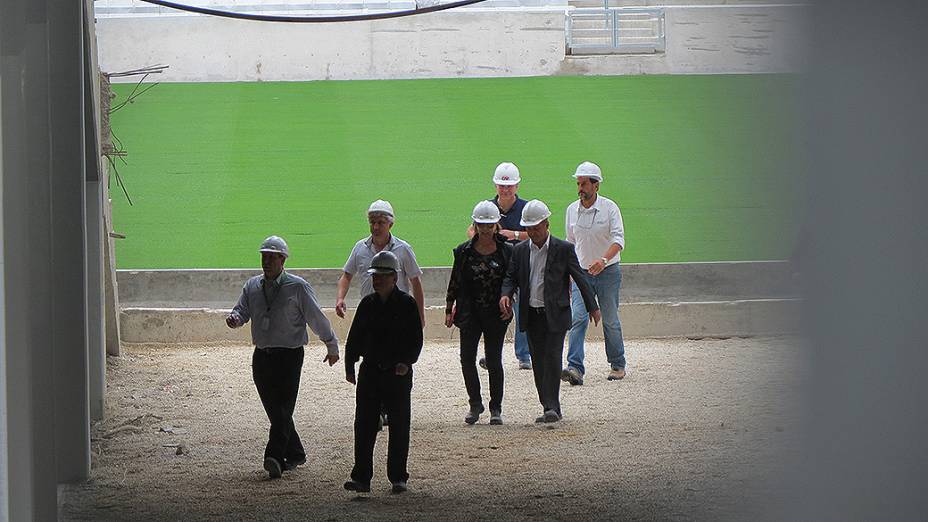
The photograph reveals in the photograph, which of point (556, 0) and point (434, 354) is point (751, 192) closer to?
point (434, 354)

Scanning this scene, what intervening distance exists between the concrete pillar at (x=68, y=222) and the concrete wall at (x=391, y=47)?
1586 cm

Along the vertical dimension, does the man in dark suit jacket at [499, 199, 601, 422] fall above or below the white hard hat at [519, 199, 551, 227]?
below

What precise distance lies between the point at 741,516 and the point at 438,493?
3.95m

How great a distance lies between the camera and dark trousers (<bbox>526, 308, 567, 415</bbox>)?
377 inches

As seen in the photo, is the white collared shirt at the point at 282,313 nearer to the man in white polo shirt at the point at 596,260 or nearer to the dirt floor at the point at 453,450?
the dirt floor at the point at 453,450

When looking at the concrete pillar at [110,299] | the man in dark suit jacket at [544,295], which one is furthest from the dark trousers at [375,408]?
the concrete pillar at [110,299]

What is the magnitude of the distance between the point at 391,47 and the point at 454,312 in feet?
47.6

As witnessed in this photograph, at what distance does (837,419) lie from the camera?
2.96m

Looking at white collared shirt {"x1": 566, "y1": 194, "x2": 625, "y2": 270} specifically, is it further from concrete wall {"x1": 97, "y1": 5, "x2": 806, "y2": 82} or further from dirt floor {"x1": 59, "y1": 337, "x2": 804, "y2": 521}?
concrete wall {"x1": 97, "y1": 5, "x2": 806, "y2": 82}

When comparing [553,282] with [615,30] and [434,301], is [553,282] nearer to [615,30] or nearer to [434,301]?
[434,301]

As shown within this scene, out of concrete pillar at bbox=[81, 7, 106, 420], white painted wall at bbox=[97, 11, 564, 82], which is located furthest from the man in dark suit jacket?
white painted wall at bbox=[97, 11, 564, 82]

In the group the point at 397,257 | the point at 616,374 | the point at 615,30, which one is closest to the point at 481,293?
the point at 397,257

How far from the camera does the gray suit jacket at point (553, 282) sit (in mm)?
9562

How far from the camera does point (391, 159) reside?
2200cm
